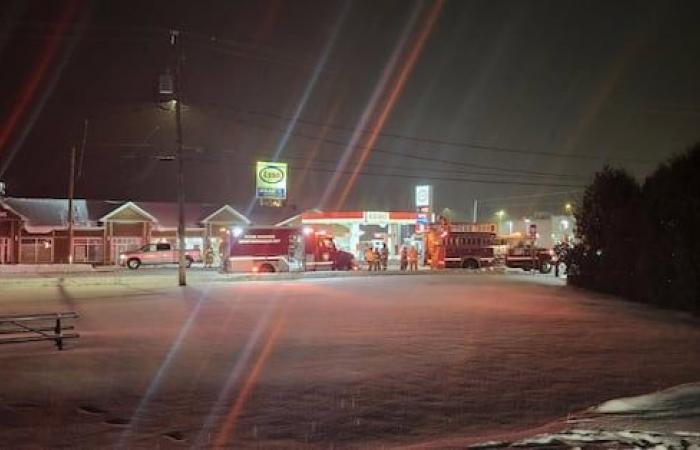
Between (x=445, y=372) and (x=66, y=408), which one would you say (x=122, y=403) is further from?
(x=445, y=372)

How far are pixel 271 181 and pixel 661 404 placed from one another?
55.5 m

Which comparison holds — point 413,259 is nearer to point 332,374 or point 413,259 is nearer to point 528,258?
point 528,258

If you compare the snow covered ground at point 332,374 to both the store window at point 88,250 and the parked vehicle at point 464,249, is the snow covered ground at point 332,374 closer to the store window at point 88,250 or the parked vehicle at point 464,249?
the parked vehicle at point 464,249

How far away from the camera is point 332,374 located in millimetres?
11383

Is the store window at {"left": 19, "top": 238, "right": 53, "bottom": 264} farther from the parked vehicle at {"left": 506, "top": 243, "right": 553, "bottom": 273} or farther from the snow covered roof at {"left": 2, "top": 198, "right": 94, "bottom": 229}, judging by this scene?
the parked vehicle at {"left": 506, "top": 243, "right": 553, "bottom": 273}

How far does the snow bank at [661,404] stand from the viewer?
855cm

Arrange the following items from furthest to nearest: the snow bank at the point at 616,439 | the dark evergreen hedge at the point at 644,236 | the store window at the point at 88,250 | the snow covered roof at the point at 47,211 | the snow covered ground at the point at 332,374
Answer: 1. the store window at the point at 88,250
2. the snow covered roof at the point at 47,211
3. the dark evergreen hedge at the point at 644,236
4. the snow covered ground at the point at 332,374
5. the snow bank at the point at 616,439

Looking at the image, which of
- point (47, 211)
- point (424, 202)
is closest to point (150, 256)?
point (47, 211)

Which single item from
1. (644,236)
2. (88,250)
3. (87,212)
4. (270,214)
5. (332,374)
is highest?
(270,214)

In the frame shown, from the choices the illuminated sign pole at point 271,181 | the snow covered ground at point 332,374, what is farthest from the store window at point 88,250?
the snow covered ground at point 332,374

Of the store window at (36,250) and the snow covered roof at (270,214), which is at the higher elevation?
the snow covered roof at (270,214)

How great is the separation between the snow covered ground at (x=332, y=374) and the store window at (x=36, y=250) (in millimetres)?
43420

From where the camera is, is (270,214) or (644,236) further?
(270,214)

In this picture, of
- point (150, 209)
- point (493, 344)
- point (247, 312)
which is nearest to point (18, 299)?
point (247, 312)
